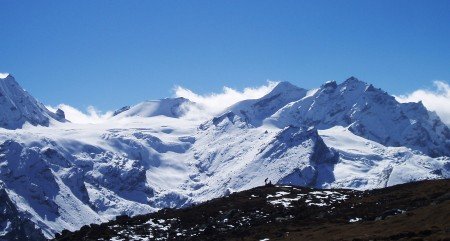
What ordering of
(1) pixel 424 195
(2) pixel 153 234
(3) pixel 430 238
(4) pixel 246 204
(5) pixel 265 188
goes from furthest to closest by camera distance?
(5) pixel 265 188, (4) pixel 246 204, (1) pixel 424 195, (2) pixel 153 234, (3) pixel 430 238

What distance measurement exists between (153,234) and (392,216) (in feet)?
79.7

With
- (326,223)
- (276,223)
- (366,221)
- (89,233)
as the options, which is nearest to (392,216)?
(366,221)

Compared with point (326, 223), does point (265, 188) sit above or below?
above

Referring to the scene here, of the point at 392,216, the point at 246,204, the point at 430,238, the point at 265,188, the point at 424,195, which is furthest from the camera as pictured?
the point at 265,188

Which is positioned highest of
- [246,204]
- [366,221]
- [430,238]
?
[246,204]

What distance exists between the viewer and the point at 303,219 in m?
78.1

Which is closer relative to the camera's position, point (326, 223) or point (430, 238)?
point (430, 238)

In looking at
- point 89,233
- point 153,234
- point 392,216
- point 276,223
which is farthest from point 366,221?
point 89,233

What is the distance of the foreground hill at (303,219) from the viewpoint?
63.1 metres

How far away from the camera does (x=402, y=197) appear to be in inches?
3300

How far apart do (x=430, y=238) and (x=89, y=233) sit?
36.0 m

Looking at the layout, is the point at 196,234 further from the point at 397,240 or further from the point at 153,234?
the point at 397,240

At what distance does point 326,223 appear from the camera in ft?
244

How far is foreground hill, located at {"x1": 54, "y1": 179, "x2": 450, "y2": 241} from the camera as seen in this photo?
6311 centimetres
